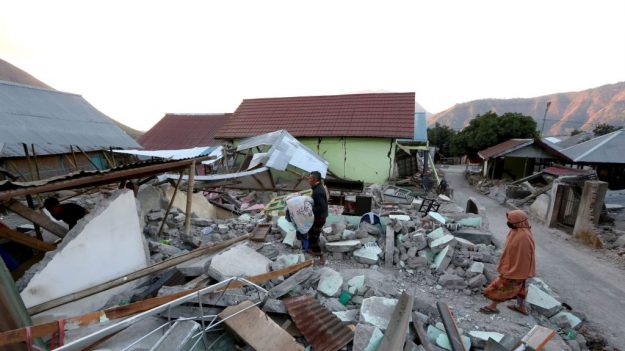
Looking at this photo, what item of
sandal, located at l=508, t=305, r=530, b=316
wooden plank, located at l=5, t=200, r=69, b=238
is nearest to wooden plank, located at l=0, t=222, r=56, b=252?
wooden plank, located at l=5, t=200, r=69, b=238

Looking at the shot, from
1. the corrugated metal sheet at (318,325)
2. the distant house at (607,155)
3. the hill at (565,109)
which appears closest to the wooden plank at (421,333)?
the corrugated metal sheet at (318,325)

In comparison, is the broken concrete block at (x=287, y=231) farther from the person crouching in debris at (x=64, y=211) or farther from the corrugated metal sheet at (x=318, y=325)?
the person crouching in debris at (x=64, y=211)

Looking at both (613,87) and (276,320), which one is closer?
(276,320)

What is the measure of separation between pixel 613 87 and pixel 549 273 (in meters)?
95.2

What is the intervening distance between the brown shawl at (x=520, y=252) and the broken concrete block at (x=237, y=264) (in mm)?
3382

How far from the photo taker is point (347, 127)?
15047mm

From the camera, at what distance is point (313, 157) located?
1255 centimetres

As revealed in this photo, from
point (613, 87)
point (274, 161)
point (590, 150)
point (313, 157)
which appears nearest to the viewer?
point (274, 161)

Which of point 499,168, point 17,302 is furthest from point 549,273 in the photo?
point 499,168

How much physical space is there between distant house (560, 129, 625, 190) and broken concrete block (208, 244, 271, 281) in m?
16.5

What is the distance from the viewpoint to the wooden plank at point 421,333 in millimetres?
3000

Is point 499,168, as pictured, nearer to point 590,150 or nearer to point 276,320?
point 590,150

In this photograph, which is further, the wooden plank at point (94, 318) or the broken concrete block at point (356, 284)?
the broken concrete block at point (356, 284)

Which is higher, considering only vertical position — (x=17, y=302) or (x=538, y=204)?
(x=17, y=302)
